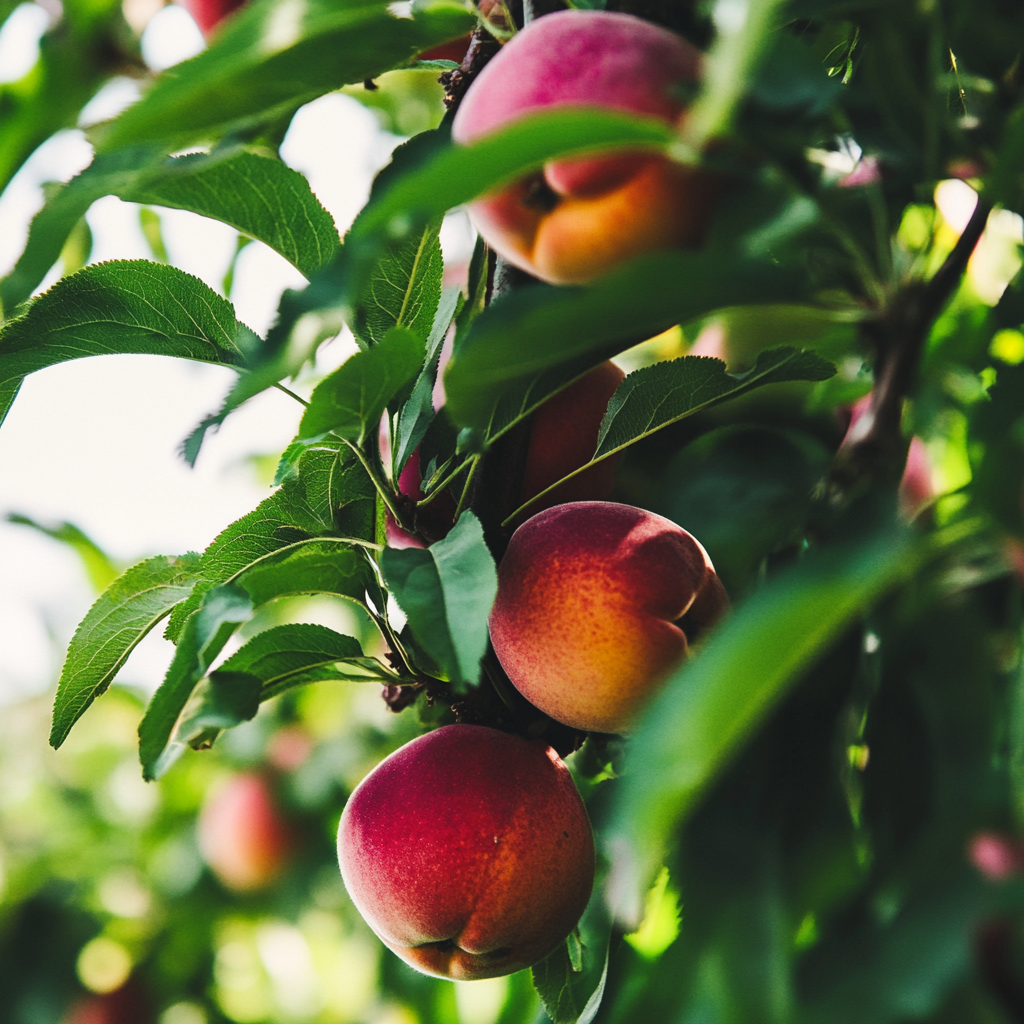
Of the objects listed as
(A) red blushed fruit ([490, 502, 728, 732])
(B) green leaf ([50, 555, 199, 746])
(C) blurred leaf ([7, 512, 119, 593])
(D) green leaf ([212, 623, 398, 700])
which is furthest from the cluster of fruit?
(C) blurred leaf ([7, 512, 119, 593])

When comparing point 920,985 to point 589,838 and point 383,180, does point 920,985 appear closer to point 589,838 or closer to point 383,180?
point 589,838

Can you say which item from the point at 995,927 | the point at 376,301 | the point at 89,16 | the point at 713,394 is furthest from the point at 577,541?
the point at 89,16

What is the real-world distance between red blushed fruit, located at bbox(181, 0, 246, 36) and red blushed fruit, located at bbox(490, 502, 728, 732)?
943 millimetres

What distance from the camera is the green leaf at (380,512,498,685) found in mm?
583

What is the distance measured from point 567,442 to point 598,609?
0.68 ft

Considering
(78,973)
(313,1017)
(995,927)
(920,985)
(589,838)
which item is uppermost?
(920,985)

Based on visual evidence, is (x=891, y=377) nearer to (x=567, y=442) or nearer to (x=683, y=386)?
(x=683, y=386)

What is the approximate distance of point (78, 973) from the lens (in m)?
2.38

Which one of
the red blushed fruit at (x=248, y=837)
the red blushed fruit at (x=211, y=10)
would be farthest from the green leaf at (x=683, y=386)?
the red blushed fruit at (x=248, y=837)

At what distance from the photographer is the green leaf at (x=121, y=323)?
699mm

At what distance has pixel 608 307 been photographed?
44cm

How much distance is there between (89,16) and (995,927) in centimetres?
143

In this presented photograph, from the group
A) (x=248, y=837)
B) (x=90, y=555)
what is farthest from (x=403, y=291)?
(x=248, y=837)

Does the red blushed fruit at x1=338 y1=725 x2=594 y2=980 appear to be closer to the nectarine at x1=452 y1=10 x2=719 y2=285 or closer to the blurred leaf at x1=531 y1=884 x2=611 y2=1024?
the blurred leaf at x1=531 y1=884 x2=611 y2=1024
